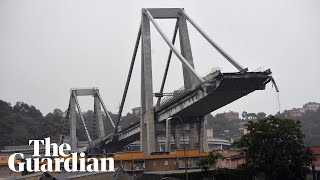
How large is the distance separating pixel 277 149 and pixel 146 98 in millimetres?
33848

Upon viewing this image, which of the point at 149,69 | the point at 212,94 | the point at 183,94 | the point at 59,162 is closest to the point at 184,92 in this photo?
the point at 183,94

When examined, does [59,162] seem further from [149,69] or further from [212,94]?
[149,69]

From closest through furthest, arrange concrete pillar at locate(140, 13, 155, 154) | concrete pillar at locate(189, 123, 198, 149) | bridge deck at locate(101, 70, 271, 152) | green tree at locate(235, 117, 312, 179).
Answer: green tree at locate(235, 117, 312, 179)
bridge deck at locate(101, 70, 271, 152)
concrete pillar at locate(140, 13, 155, 154)
concrete pillar at locate(189, 123, 198, 149)

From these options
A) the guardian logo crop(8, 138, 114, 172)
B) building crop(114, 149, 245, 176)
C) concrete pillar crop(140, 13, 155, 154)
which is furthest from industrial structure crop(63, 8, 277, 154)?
the guardian logo crop(8, 138, 114, 172)

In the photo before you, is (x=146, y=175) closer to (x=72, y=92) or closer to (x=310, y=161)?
(x=310, y=161)

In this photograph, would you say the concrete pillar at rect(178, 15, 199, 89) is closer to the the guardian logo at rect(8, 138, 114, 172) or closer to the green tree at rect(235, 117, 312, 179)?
the green tree at rect(235, 117, 312, 179)

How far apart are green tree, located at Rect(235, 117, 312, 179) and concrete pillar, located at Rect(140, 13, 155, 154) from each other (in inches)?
1117

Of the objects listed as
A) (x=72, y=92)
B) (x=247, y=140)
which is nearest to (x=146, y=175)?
(x=247, y=140)

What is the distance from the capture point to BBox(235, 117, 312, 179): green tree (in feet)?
213

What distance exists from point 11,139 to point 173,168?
421ft

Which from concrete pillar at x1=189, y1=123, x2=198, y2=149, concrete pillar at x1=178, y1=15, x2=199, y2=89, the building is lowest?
the building

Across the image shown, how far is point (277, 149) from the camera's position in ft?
217

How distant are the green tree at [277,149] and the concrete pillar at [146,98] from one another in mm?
28360

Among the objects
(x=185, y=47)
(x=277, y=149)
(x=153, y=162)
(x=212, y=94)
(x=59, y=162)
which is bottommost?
(x=153, y=162)
